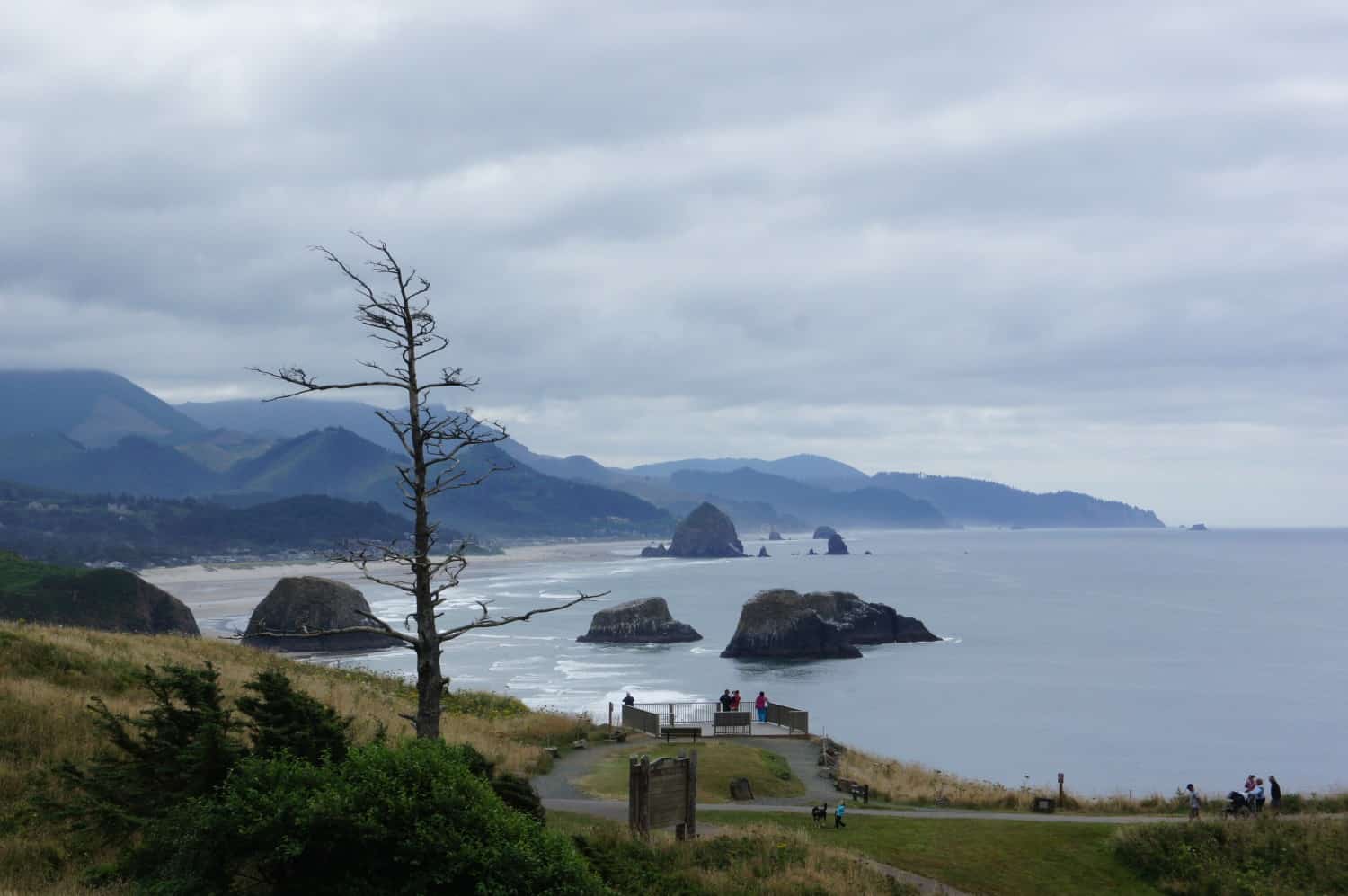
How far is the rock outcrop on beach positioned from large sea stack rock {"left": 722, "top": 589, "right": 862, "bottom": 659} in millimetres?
43361

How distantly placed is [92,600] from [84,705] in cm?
5963

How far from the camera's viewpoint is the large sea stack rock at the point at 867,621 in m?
95.9

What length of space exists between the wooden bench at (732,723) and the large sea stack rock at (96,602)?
49.2m

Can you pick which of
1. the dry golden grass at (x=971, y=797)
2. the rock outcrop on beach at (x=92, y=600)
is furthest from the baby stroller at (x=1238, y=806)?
the rock outcrop on beach at (x=92, y=600)

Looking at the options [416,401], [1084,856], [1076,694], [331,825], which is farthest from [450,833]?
[1076,694]

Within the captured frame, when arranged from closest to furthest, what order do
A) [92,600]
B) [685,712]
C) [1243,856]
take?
1. [1243,856]
2. [685,712]
3. [92,600]

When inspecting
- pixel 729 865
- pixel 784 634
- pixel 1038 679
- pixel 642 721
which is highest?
pixel 729 865

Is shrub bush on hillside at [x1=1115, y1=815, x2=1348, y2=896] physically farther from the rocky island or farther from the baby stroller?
the rocky island

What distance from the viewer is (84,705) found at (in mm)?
22281

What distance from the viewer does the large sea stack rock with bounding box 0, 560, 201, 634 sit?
7100 centimetres

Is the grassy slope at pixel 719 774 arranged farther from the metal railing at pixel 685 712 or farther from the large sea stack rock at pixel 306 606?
the large sea stack rock at pixel 306 606

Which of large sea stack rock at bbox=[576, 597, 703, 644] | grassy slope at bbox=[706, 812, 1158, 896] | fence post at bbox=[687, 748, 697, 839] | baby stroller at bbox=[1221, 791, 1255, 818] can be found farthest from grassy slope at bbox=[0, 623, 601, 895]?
large sea stack rock at bbox=[576, 597, 703, 644]

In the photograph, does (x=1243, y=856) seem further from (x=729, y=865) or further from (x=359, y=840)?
(x=359, y=840)

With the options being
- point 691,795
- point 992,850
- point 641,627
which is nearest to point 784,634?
point 641,627
